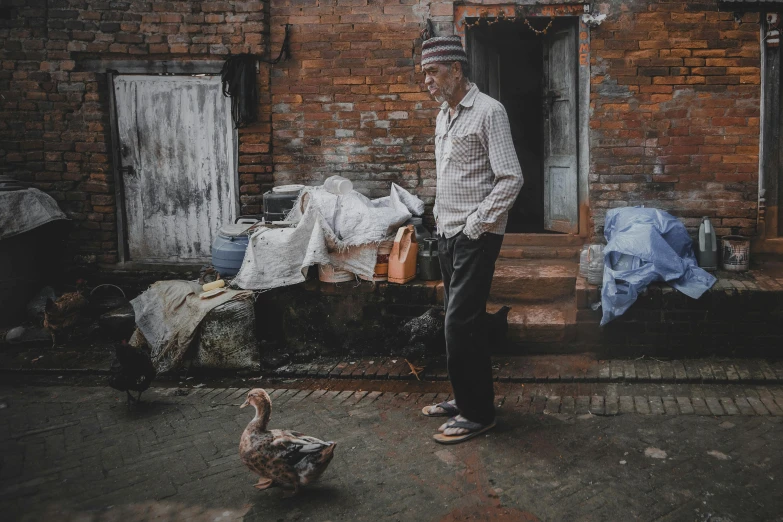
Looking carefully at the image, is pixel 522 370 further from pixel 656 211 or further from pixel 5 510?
pixel 5 510

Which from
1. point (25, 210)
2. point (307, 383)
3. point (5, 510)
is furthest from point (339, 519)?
point (25, 210)

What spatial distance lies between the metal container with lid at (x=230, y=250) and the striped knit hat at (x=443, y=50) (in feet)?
10.1

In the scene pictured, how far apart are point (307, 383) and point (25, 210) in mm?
4009

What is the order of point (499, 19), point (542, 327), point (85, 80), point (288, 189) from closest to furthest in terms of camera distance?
point (542, 327)
point (288, 189)
point (499, 19)
point (85, 80)

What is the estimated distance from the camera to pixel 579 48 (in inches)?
287

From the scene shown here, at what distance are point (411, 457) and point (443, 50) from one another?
251cm

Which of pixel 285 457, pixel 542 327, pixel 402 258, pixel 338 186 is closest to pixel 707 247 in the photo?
pixel 542 327

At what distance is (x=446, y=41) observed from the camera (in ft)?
13.9

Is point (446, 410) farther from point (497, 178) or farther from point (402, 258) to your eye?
point (402, 258)

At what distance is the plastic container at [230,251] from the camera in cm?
671

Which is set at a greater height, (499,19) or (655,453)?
(499,19)

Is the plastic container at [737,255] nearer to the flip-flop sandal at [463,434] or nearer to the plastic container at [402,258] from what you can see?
the plastic container at [402,258]

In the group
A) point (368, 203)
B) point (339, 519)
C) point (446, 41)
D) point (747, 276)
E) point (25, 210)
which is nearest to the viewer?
point (339, 519)

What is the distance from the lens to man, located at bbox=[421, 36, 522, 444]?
163 inches
